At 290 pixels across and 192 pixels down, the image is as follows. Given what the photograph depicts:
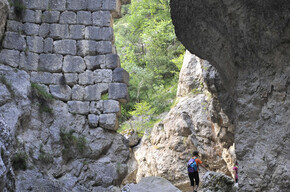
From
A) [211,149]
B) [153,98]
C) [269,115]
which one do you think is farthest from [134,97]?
[269,115]

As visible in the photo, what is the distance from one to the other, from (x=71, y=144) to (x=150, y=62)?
12793mm

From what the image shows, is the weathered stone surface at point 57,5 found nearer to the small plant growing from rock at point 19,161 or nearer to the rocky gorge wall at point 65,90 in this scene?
the rocky gorge wall at point 65,90

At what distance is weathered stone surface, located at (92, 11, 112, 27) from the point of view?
9.01 metres

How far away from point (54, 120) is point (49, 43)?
2.12 metres

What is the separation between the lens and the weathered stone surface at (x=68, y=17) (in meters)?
8.98

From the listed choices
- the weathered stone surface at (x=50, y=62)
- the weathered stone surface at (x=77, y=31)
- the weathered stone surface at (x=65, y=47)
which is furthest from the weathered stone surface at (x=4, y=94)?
the weathered stone surface at (x=77, y=31)

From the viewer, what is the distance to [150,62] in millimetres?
20312

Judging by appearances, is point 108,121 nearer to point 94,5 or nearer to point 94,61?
point 94,61

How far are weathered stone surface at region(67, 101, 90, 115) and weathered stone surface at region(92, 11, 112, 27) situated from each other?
2251 millimetres

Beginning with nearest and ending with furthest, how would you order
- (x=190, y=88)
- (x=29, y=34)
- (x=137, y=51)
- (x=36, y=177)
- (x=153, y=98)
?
(x=36, y=177) < (x=29, y=34) < (x=190, y=88) < (x=153, y=98) < (x=137, y=51)

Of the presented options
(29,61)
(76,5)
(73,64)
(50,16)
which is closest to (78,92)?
(73,64)

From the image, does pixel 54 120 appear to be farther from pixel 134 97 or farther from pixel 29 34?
pixel 134 97

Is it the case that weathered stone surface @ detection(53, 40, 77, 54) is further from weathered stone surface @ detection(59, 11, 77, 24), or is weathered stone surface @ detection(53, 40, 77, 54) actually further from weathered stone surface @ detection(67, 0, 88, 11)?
weathered stone surface @ detection(67, 0, 88, 11)

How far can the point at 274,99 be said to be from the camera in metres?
3.48
